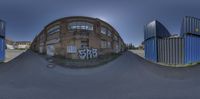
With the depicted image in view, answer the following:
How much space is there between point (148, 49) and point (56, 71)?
5852 mm

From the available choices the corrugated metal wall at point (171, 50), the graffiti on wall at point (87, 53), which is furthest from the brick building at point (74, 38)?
the corrugated metal wall at point (171, 50)

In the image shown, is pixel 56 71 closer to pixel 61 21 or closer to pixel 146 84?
pixel 61 21

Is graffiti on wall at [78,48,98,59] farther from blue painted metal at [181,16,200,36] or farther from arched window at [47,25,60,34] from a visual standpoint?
blue painted metal at [181,16,200,36]

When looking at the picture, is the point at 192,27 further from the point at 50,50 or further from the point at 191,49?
the point at 50,50

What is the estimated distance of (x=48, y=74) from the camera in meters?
6.38

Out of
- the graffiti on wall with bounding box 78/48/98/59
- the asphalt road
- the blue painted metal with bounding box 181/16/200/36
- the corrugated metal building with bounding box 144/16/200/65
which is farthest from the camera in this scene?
the corrugated metal building with bounding box 144/16/200/65

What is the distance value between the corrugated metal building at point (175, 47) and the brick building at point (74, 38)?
4666 mm

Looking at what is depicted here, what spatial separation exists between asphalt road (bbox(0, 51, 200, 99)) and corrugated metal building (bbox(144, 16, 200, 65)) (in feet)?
7.60

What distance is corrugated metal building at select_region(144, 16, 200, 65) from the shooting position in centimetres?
966

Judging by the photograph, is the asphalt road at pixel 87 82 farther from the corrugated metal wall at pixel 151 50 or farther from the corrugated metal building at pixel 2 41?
the corrugated metal wall at pixel 151 50

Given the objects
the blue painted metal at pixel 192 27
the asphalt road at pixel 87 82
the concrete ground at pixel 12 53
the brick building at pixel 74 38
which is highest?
the blue painted metal at pixel 192 27

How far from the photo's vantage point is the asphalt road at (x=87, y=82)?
439 centimetres

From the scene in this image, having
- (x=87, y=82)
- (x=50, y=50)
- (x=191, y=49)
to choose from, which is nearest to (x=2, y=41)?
(x=50, y=50)

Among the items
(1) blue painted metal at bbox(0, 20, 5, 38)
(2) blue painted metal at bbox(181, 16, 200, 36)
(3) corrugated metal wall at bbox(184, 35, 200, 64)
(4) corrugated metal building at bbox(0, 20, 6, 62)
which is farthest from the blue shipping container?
(3) corrugated metal wall at bbox(184, 35, 200, 64)
